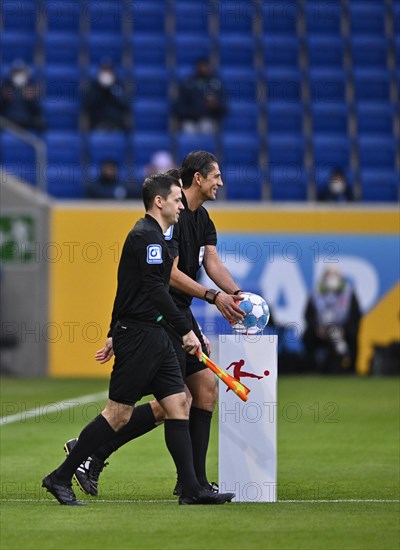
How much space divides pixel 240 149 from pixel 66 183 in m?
3.21

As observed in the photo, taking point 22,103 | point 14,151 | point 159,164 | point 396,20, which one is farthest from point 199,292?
point 396,20

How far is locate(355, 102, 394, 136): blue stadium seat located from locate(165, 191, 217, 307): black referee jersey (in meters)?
16.5

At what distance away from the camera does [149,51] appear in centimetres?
2484

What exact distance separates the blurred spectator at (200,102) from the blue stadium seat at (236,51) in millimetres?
1753

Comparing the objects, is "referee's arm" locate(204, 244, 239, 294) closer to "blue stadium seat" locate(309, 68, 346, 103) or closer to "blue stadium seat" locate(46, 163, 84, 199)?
"blue stadium seat" locate(46, 163, 84, 199)

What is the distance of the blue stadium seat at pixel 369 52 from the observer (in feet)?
82.8

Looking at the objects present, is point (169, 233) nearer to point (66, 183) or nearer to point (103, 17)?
point (66, 183)

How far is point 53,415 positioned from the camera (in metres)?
14.3

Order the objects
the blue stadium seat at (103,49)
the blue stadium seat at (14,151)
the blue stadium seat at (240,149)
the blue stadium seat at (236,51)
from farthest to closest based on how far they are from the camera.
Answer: the blue stadium seat at (236,51)
the blue stadium seat at (103,49)
the blue stadium seat at (240,149)
the blue stadium seat at (14,151)

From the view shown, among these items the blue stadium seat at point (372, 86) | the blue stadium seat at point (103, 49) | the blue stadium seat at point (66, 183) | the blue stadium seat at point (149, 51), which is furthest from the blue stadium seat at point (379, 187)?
the blue stadium seat at point (103, 49)

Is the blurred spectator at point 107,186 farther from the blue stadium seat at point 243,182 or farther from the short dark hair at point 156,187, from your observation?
the short dark hair at point 156,187

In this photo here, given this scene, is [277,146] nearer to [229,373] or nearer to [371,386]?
[371,386]

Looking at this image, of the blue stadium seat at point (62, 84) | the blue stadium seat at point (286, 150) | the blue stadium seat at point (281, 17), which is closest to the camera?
the blue stadium seat at point (286, 150)

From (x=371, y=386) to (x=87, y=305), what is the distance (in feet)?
16.0
